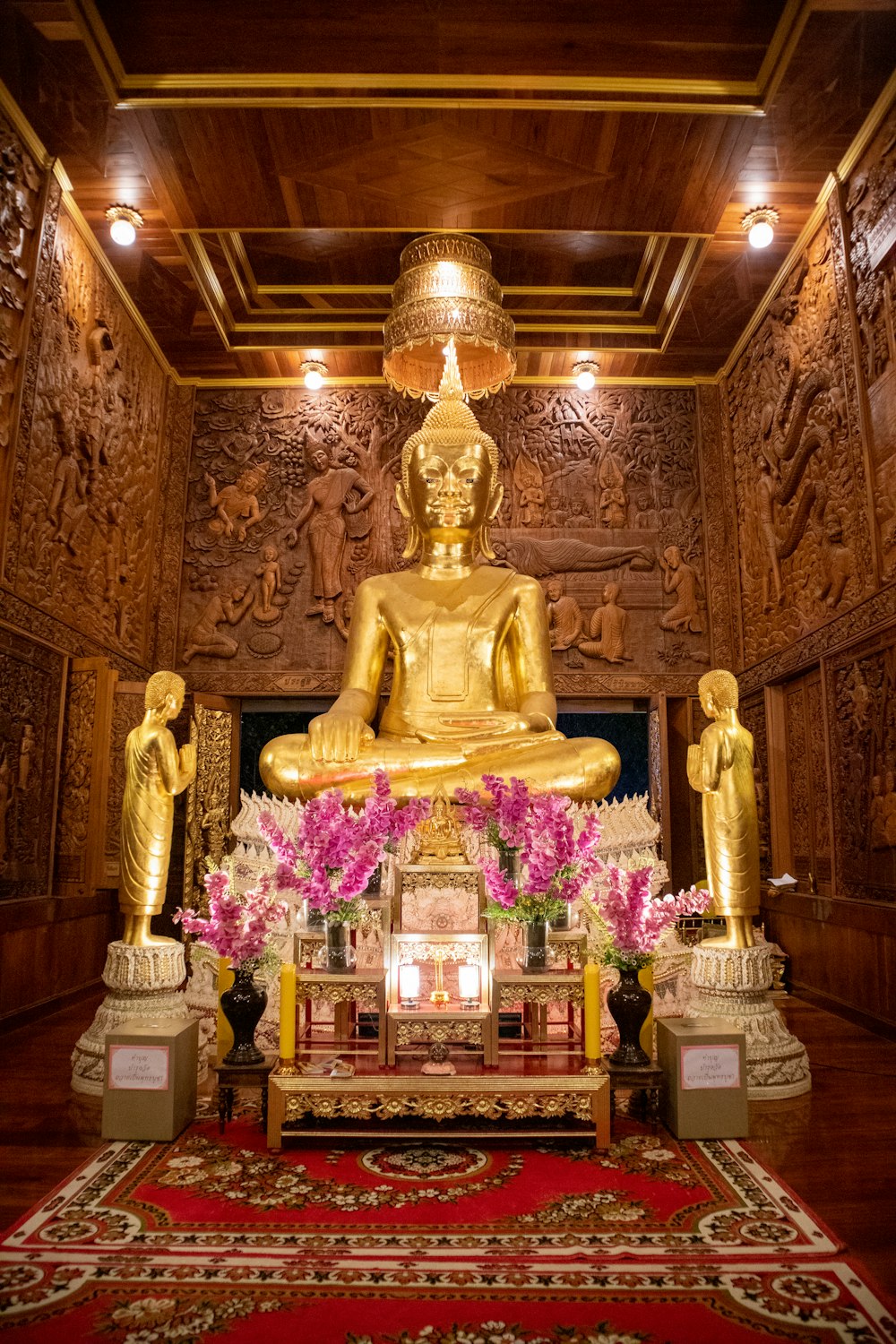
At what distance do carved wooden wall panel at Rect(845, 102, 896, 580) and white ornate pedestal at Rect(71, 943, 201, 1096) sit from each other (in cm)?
357

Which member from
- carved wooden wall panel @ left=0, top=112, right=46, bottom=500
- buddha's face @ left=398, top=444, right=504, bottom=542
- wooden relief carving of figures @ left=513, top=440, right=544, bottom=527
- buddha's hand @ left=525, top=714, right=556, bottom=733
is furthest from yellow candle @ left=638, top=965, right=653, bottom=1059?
wooden relief carving of figures @ left=513, top=440, right=544, bottom=527

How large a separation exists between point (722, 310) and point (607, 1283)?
20.0 feet

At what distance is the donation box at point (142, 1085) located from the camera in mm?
2566

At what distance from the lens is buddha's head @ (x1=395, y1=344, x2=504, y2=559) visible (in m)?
5.12

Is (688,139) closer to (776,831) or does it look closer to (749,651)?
(749,651)

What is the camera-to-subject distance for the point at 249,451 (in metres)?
7.27

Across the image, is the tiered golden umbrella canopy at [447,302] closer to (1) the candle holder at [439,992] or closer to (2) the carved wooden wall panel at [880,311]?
(2) the carved wooden wall panel at [880,311]

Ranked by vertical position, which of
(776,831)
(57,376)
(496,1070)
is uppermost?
(57,376)

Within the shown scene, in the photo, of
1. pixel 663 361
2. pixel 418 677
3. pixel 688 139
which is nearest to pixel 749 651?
pixel 663 361

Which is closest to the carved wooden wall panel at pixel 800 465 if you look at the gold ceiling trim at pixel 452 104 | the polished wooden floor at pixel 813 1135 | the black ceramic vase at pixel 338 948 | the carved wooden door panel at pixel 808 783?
the carved wooden door panel at pixel 808 783

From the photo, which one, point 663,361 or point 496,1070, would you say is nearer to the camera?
point 496,1070

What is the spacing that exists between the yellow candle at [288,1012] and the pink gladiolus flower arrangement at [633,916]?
3.01 ft

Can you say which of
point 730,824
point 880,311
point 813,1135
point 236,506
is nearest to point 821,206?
point 880,311

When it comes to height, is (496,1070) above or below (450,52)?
below
